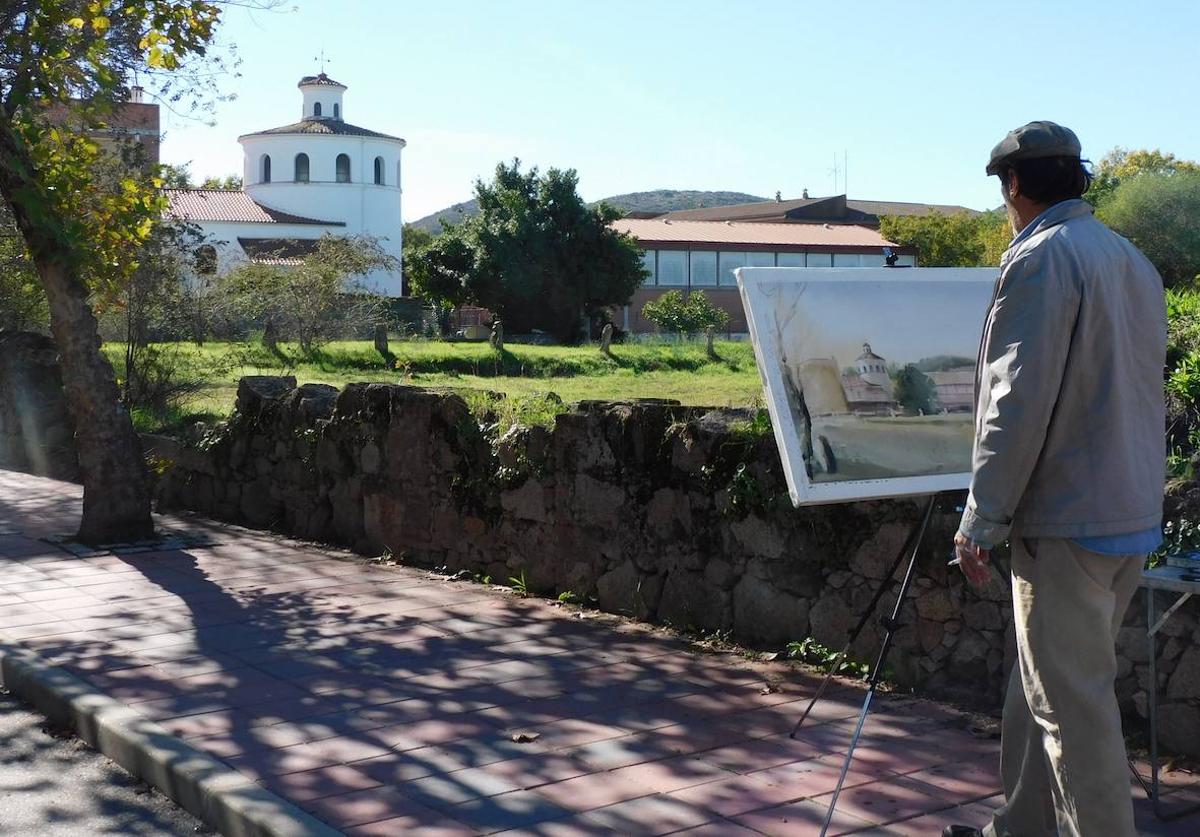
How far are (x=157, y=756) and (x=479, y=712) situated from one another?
130 centimetres

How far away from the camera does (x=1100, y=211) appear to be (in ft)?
167

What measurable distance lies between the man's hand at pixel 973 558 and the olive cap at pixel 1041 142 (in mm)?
1032

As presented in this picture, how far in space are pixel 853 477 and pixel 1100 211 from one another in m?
50.0

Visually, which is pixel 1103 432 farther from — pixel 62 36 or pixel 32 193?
pixel 62 36

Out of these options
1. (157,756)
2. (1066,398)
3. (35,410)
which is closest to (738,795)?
(1066,398)

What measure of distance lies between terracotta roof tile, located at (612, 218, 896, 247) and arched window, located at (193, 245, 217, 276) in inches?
1771

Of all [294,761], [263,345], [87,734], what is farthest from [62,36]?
[263,345]

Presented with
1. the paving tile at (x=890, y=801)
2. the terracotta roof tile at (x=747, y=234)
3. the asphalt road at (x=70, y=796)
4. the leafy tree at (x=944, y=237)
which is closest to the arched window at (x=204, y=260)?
the asphalt road at (x=70, y=796)

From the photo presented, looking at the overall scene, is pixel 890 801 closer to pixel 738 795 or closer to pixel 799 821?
pixel 799 821

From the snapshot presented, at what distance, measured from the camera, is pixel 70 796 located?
16.4 feet

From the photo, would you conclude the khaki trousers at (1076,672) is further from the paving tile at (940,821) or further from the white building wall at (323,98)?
the white building wall at (323,98)

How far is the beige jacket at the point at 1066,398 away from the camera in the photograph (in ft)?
11.3

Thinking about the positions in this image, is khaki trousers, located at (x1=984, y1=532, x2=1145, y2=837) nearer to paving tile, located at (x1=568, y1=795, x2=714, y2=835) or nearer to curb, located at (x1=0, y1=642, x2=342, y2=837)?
paving tile, located at (x1=568, y1=795, x2=714, y2=835)

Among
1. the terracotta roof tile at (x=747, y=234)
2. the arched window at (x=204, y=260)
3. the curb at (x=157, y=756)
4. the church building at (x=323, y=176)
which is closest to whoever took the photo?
the curb at (x=157, y=756)
